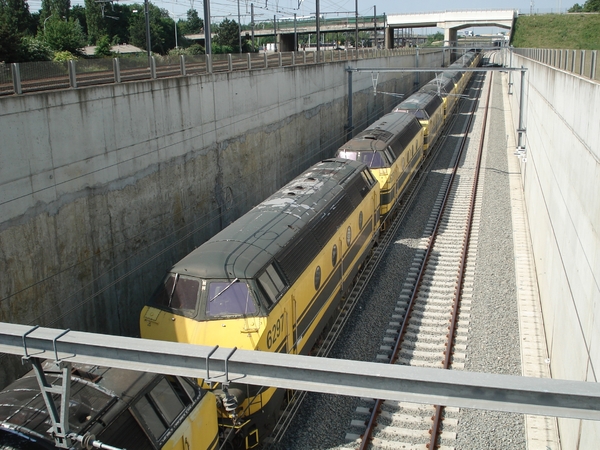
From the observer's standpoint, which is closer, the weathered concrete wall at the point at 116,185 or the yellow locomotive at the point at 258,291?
the yellow locomotive at the point at 258,291

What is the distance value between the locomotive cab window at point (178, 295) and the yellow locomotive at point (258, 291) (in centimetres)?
2

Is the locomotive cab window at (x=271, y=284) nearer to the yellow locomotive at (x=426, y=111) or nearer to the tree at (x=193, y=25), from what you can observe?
the yellow locomotive at (x=426, y=111)

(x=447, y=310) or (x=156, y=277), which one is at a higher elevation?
(x=156, y=277)

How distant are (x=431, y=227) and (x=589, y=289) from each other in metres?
12.2

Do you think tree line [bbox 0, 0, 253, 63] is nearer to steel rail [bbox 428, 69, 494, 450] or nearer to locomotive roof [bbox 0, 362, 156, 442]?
steel rail [bbox 428, 69, 494, 450]

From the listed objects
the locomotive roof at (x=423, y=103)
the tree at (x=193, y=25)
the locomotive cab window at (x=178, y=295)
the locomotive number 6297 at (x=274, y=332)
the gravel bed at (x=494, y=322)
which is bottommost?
the gravel bed at (x=494, y=322)

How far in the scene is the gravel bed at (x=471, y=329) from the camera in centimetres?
992

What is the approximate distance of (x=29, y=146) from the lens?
10648mm

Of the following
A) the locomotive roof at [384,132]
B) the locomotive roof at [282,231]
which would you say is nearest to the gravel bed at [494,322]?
the locomotive roof at [282,231]

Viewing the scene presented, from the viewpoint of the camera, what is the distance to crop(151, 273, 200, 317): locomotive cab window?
9344 mm

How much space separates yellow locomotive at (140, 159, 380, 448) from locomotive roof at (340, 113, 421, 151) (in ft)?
22.8

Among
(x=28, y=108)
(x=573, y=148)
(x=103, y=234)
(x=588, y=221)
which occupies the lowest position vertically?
(x=103, y=234)

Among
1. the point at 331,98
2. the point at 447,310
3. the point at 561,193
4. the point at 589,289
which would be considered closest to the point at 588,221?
the point at 589,289

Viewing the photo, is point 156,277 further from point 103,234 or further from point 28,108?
point 28,108
